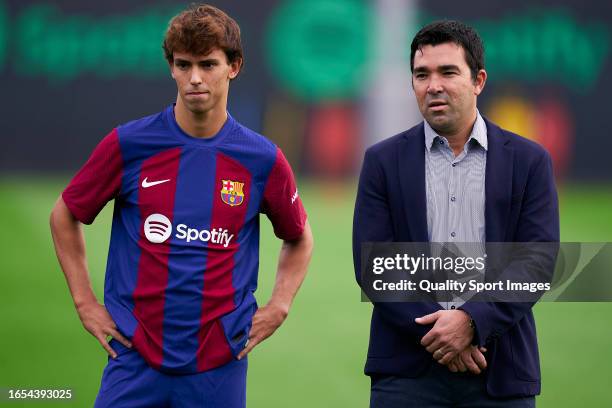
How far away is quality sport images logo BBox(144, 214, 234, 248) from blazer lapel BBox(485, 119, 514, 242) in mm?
960

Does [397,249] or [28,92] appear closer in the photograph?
[397,249]

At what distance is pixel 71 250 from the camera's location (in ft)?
13.6

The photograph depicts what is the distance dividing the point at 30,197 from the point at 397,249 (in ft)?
46.6

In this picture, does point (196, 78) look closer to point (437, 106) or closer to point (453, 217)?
point (437, 106)

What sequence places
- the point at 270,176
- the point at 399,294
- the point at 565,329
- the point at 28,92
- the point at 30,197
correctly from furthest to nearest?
1. the point at 28,92
2. the point at 30,197
3. the point at 565,329
4. the point at 270,176
5. the point at 399,294

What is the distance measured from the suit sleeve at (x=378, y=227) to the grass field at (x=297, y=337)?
3.22 meters

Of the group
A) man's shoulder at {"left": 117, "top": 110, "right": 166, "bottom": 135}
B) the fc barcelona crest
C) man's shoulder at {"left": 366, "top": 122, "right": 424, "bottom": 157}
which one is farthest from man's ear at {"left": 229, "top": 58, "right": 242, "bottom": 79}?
man's shoulder at {"left": 366, "top": 122, "right": 424, "bottom": 157}

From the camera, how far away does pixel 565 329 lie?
9.59 metres

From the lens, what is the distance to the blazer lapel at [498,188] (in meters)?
3.89

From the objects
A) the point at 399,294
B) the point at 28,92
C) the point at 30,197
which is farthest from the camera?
the point at 28,92

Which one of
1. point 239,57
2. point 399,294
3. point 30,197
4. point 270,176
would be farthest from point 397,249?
point 30,197

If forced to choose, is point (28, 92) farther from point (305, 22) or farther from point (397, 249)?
point (397, 249)

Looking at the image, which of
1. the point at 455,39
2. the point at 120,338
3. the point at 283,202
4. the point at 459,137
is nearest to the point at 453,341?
the point at 459,137

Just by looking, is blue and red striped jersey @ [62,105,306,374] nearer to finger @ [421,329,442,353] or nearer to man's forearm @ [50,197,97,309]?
man's forearm @ [50,197,97,309]
